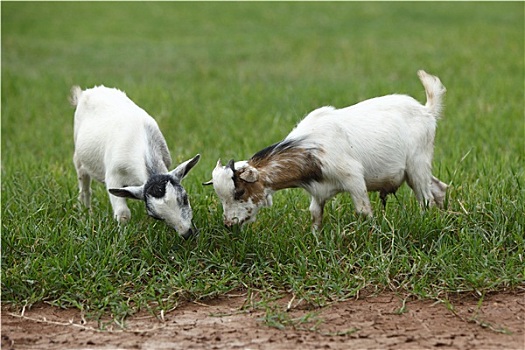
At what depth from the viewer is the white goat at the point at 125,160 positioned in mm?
5684

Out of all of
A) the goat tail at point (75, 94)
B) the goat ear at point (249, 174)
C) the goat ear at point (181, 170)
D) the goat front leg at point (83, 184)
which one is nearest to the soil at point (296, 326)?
the goat ear at point (249, 174)

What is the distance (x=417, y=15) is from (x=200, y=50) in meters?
7.39

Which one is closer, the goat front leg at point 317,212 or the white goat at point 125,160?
the white goat at point 125,160

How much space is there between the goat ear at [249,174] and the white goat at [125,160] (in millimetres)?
411

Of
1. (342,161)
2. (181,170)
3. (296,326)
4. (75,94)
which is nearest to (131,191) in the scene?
(181,170)

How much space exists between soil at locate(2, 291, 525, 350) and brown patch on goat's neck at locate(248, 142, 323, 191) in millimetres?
849

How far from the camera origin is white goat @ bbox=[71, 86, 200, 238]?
5.68m

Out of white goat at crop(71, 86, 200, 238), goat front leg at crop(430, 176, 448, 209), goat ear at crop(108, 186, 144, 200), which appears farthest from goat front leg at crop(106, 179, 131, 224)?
goat front leg at crop(430, 176, 448, 209)

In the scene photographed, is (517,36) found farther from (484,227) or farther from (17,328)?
(17,328)

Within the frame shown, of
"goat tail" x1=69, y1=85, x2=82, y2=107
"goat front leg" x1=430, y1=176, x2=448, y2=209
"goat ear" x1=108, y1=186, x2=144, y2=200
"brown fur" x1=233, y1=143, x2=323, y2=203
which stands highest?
"goat tail" x1=69, y1=85, x2=82, y2=107

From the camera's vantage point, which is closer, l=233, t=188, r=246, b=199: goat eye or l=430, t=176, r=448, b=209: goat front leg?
l=233, t=188, r=246, b=199: goat eye

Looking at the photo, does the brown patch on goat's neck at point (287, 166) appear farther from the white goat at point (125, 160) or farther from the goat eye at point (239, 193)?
the white goat at point (125, 160)

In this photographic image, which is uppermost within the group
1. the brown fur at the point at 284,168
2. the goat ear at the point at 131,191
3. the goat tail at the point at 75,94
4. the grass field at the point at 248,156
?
the goat tail at the point at 75,94

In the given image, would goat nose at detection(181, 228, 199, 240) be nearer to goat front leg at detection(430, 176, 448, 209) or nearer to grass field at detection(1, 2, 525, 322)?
grass field at detection(1, 2, 525, 322)
